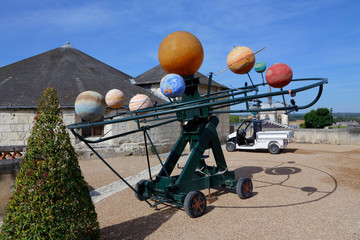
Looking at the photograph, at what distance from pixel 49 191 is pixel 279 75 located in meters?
3.59

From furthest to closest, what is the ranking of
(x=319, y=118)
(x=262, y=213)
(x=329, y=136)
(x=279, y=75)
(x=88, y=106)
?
(x=319, y=118) < (x=329, y=136) < (x=262, y=213) < (x=88, y=106) < (x=279, y=75)

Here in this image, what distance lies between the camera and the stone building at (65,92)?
41.1 ft

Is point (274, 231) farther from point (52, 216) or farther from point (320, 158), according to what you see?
point (320, 158)

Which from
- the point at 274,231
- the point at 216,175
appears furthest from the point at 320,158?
the point at 274,231

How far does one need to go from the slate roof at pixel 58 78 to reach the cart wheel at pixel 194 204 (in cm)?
985

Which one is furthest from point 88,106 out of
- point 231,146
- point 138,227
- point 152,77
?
point 152,77

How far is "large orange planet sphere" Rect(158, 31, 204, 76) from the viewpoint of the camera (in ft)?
16.7

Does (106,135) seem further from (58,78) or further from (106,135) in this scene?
(58,78)

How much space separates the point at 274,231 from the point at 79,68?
54.6 ft

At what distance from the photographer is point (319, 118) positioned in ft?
173

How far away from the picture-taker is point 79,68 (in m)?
17.4

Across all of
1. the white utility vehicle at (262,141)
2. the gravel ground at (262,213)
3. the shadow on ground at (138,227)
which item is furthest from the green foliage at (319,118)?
the shadow on ground at (138,227)

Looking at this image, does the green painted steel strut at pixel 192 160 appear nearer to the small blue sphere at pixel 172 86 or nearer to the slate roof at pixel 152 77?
the small blue sphere at pixel 172 86

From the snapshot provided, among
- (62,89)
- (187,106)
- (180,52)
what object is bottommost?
(187,106)
